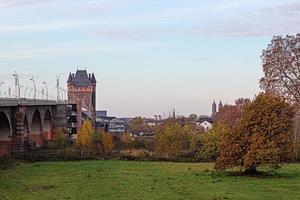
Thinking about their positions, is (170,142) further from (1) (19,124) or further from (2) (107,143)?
(1) (19,124)

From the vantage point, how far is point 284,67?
60.3 meters

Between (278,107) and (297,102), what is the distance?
15.6 meters

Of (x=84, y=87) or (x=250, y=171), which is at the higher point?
(x=84, y=87)

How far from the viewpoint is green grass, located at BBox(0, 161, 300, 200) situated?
99.3 feet

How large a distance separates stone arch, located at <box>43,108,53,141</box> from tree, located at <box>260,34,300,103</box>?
154ft

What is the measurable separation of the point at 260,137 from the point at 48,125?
2439 inches

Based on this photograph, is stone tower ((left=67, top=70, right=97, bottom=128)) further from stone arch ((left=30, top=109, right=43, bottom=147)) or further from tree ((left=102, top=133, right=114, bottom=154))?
tree ((left=102, top=133, right=114, bottom=154))

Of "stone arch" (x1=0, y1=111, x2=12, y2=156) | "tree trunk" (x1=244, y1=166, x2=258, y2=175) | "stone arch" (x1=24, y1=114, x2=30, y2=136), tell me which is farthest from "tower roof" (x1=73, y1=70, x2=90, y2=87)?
"tree trunk" (x1=244, y1=166, x2=258, y2=175)

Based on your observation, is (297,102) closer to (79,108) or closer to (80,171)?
(80,171)

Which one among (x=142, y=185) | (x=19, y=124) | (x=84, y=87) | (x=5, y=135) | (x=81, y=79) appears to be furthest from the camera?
(x=81, y=79)

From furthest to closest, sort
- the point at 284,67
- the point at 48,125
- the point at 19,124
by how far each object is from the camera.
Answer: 1. the point at 48,125
2. the point at 19,124
3. the point at 284,67

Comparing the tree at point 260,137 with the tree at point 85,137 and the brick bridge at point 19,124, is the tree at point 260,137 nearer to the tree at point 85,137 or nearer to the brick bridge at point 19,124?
the brick bridge at point 19,124

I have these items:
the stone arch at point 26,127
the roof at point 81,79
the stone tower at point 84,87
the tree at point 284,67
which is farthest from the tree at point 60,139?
the roof at point 81,79

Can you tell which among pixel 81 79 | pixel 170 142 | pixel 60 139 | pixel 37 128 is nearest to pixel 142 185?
pixel 170 142
